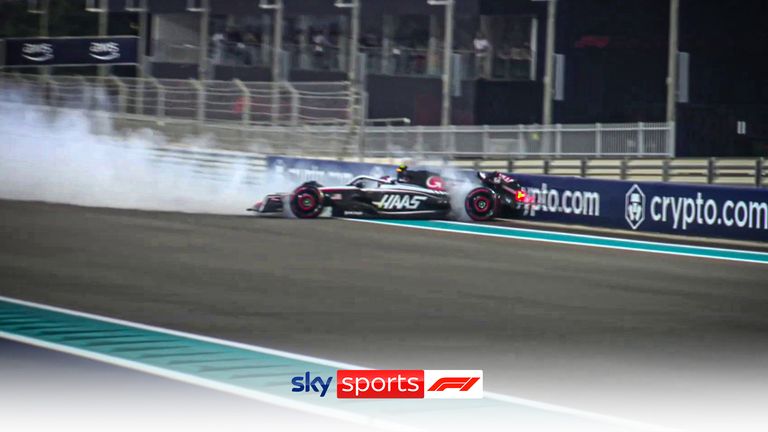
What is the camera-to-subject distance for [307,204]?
24.2m

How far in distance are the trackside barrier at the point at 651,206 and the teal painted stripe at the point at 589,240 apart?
1104mm

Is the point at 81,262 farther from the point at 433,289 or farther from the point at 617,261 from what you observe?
the point at 617,261

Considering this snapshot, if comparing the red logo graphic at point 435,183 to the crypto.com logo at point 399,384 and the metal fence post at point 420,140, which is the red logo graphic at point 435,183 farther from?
the crypto.com logo at point 399,384

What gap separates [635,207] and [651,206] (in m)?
0.33

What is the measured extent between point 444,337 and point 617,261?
7.62 m

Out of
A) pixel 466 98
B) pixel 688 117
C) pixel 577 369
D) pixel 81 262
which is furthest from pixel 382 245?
pixel 466 98

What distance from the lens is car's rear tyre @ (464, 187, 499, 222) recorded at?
24.7 m

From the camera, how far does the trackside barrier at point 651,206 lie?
21.3m

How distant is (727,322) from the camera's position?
1239 cm

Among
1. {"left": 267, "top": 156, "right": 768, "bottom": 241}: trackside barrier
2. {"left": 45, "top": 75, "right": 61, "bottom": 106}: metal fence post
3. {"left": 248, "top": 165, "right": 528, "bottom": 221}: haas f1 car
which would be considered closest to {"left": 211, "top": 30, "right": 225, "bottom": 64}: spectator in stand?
{"left": 45, "top": 75, "right": 61, "bottom": 106}: metal fence post

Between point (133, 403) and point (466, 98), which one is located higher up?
point (466, 98)

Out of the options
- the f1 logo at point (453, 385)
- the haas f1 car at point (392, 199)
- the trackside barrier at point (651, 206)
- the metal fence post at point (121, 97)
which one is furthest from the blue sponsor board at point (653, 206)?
the metal fence post at point (121, 97)

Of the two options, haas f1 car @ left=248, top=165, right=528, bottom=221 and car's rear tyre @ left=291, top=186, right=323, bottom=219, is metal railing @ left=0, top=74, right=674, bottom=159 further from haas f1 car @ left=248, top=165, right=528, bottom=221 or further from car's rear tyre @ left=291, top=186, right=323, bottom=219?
car's rear tyre @ left=291, top=186, right=323, bottom=219

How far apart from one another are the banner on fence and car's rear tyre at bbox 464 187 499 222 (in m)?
23.7
